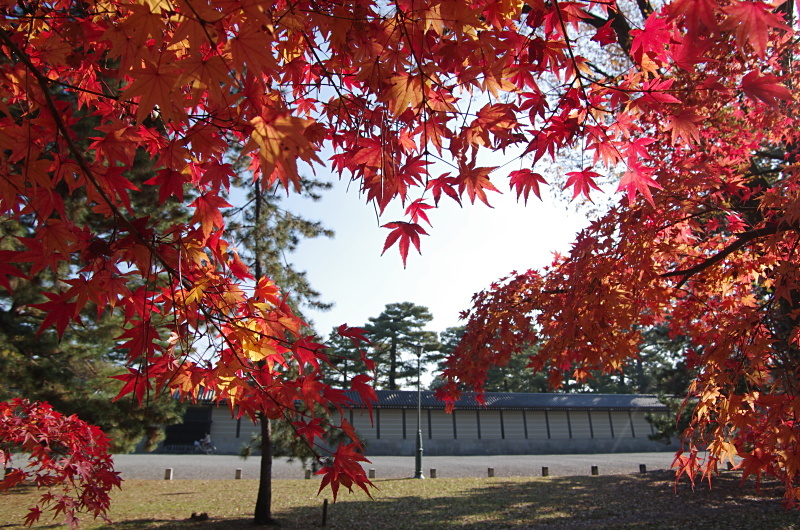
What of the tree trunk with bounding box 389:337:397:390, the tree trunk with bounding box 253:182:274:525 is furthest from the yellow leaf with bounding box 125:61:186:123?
the tree trunk with bounding box 389:337:397:390

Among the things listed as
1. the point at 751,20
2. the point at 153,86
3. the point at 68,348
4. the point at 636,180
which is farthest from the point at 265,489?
the point at 751,20

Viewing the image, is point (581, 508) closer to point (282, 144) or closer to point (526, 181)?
point (526, 181)

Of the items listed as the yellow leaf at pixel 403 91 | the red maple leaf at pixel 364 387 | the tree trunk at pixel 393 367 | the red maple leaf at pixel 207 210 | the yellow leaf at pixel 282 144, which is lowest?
the red maple leaf at pixel 364 387

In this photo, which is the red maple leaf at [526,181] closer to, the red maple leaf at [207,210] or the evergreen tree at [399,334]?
the red maple leaf at [207,210]

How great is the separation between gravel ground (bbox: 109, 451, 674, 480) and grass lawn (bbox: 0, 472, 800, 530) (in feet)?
7.81

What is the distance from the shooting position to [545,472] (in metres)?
14.3

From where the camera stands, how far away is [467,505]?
9.26m

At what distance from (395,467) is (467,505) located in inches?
320

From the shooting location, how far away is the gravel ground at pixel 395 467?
48.8 ft

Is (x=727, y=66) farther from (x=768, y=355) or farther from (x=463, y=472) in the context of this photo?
(x=463, y=472)

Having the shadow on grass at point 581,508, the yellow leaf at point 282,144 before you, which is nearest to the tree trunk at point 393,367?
the shadow on grass at point 581,508

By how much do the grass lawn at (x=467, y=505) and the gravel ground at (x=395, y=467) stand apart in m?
2.38

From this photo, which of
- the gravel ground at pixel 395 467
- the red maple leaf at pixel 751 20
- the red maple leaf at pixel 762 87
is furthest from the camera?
the gravel ground at pixel 395 467

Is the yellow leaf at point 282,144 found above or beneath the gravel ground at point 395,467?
above
